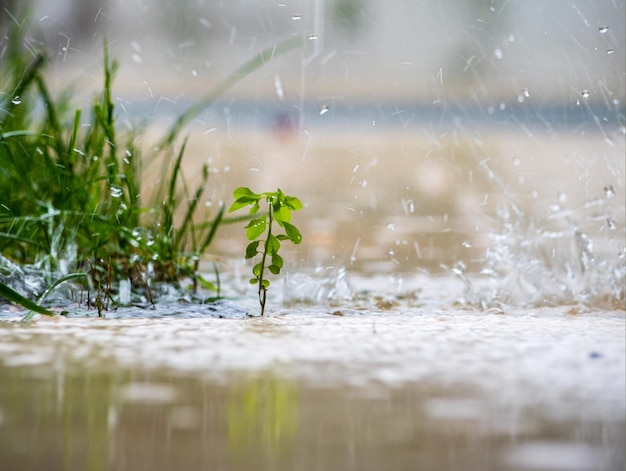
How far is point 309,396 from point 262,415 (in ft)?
0.25

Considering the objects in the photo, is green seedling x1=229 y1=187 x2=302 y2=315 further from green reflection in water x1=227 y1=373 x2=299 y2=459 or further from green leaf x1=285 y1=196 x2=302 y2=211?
green reflection in water x1=227 y1=373 x2=299 y2=459

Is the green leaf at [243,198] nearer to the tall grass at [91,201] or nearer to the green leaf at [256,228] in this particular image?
the green leaf at [256,228]

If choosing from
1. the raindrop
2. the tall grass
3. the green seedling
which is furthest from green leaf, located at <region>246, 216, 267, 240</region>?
the raindrop

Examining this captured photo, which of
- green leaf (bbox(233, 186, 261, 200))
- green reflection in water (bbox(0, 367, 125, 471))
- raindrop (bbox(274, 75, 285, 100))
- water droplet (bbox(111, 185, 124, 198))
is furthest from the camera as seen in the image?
raindrop (bbox(274, 75, 285, 100))

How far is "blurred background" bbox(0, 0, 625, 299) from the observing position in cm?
234

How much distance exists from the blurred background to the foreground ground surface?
96 cm

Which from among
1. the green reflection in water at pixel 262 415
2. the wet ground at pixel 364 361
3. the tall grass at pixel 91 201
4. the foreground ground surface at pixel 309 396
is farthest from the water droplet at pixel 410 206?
the green reflection in water at pixel 262 415

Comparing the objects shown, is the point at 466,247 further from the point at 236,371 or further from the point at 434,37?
the point at 236,371

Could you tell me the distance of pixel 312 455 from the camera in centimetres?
60

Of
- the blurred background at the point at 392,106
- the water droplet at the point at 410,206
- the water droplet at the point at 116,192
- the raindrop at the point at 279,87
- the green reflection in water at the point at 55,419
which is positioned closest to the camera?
the green reflection in water at the point at 55,419

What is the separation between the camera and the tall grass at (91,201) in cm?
169

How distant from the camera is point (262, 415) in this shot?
710 millimetres

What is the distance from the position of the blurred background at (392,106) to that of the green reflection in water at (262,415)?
4.07 feet

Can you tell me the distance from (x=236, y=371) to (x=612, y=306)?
106cm
